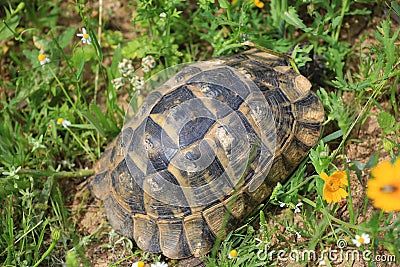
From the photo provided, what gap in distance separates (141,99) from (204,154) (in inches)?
40.2

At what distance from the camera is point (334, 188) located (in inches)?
130

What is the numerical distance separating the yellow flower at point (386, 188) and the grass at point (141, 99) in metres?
0.46

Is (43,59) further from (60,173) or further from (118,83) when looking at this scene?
(60,173)

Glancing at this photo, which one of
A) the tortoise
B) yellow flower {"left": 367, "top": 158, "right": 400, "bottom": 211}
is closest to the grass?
the tortoise

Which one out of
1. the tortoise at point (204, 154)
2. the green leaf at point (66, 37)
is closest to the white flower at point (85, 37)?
the tortoise at point (204, 154)

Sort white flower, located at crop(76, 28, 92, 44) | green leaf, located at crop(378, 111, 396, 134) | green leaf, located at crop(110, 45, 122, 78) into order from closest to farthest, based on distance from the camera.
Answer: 1. green leaf, located at crop(378, 111, 396, 134)
2. white flower, located at crop(76, 28, 92, 44)
3. green leaf, located at crop(110, 45, 122, 78)

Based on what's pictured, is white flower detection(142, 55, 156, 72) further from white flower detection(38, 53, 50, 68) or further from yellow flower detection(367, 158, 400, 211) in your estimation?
yellow flower detection(367, 158, 400, 211)

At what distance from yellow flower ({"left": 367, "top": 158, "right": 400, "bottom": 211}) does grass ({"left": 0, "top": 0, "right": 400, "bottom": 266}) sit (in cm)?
46

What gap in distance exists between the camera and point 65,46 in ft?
15.3

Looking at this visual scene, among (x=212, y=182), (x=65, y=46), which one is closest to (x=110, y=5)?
(x=65, y=46)

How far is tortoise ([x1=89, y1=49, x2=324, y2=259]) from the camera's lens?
3.53 m

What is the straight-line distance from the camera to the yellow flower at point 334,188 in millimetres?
3279

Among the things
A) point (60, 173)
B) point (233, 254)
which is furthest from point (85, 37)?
point (233, 254)

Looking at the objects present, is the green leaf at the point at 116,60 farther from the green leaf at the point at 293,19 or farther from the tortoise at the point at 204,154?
the green leaf at the point at 293,19
